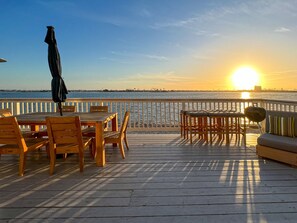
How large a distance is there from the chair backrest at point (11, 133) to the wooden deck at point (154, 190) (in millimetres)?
415

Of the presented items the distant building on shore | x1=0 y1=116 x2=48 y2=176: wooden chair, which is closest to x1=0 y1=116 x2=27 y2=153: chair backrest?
x1=0 y1=116 x2=48 y2=176: wooden chair

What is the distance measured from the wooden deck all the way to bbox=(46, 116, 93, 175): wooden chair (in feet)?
0.95

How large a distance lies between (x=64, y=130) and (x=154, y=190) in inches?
62.1

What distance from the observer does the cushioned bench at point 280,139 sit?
11.0ft

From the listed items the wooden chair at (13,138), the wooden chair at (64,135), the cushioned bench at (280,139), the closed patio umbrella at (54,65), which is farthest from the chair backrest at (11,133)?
the cushioned bench at (280,139)

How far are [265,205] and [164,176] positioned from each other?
48.7 inches

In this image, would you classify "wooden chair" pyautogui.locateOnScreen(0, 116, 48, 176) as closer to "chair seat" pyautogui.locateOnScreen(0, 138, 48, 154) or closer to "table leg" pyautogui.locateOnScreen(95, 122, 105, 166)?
"chair seat" pyautogui.locateOnScreen(0, 138, 48, 154)

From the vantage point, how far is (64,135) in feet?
10.6

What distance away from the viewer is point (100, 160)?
11.4ft

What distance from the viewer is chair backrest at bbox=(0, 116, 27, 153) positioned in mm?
3127

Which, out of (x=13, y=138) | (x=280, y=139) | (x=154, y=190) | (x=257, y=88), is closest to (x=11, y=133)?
(x=13, y=138)

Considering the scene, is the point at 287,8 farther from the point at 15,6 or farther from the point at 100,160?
the point at 15,6

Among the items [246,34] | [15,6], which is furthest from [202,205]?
[15,6]

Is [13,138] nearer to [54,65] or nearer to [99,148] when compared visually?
[99,148]
